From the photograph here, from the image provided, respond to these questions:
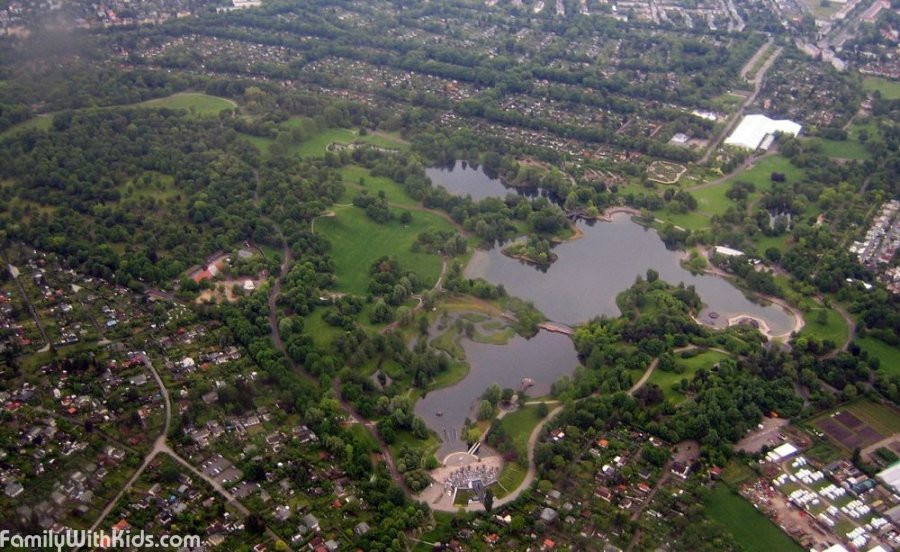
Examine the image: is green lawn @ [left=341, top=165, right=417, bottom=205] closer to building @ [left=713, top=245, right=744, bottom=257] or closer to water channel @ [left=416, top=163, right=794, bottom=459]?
water channel @ [left=416, top=163, right=794, bottom=459]

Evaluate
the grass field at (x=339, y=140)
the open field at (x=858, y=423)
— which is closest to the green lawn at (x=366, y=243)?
the grass field at (x=339, y=140)

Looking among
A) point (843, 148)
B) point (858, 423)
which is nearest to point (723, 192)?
point (843, 148)

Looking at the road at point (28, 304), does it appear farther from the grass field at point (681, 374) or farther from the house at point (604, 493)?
the grass field at point (681, 374)

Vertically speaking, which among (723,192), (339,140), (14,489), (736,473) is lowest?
(736,473)

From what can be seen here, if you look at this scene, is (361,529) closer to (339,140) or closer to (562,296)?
(562,296)

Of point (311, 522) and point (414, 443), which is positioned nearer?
point (311, 522)

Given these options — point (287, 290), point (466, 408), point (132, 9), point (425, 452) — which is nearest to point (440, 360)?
point (466, 408)

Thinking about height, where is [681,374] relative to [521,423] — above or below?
above
